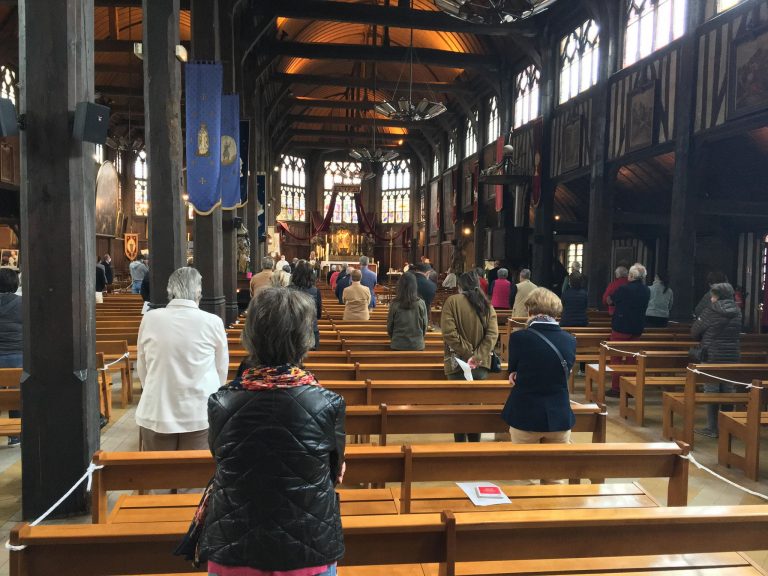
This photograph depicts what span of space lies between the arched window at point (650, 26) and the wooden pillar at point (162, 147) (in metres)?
8.40

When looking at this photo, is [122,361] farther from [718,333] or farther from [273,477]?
[718,333]

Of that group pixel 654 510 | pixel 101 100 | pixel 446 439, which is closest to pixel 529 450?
pixel 654 510

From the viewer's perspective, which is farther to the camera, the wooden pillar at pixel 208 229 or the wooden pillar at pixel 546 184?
the wooden pillar at pixel 546 184

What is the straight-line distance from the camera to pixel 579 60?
13.9 meters

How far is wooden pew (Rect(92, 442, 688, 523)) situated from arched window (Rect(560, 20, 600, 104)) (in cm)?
1211

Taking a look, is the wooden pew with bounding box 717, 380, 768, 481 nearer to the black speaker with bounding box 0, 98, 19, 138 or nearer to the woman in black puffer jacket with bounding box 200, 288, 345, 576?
the woman in black puffer jacket with bounding box 200, 288, 345, 576

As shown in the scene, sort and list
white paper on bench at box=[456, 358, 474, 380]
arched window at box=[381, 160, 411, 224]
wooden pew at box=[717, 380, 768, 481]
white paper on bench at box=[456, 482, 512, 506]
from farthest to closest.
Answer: arched window at box=[381, 160, 411, 224] → white paper on bench at box=[456, 358, 474, 380] → wooden pew at box=[717, 380, 768, 481] → white paper on bench at box=[456, 482, 512, 506]

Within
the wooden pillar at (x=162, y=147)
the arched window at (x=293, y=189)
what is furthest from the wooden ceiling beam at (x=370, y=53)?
the arched window at (x=293, y=189)

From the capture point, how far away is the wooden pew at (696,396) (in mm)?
4883

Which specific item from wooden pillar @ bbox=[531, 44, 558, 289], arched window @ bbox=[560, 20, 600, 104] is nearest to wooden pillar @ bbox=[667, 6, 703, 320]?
arched window @ bbox=[560, 20, 600, 104]

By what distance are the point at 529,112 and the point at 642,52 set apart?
582 cm

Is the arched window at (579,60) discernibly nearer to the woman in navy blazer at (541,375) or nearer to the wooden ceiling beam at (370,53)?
the wooden ceiling beam at (370,53)

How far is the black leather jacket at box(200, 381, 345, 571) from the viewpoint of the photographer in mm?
1403

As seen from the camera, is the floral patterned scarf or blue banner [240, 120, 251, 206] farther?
blue banner [240, 120, 251, 206]
